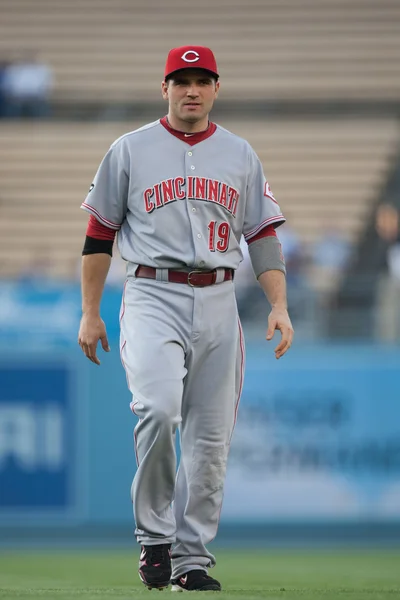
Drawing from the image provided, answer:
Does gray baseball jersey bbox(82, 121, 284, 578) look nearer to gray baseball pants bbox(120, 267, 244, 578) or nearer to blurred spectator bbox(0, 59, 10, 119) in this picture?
gray baseball pants bbox(120, 267, 244, 578)

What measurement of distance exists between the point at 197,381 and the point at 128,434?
5669 millimetres

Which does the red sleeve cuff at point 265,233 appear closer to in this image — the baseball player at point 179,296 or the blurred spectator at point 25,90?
the baseball player at point 179,296

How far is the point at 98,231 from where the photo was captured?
16.5 ft

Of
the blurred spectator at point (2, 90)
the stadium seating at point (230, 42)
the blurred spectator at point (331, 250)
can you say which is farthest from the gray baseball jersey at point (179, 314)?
the stadium seating at point (230, 42)

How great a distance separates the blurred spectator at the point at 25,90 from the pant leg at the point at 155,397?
1223 cm

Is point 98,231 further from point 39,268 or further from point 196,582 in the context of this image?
point 39,268

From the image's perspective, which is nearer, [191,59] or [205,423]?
[191,59]

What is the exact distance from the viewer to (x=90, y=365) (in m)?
10.6

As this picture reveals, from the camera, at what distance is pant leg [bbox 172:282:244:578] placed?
4957 mm

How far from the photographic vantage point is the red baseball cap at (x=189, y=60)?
15.9 ft

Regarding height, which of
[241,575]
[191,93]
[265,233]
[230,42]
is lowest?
[241,575]

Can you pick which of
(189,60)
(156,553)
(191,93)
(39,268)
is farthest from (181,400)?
(39,268)

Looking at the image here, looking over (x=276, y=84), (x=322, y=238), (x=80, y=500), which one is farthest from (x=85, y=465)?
(x=276, y=84)

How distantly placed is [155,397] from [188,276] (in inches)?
19.0
